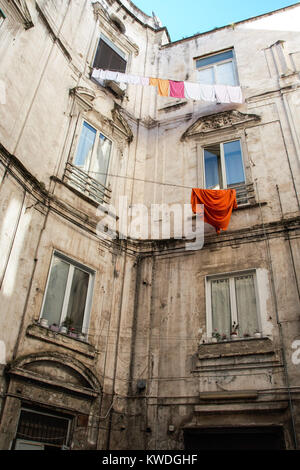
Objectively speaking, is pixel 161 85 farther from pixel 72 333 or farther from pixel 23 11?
pixel 72 333

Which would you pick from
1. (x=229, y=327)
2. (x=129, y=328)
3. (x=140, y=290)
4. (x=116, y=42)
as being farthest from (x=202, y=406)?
(x=116, y=42)

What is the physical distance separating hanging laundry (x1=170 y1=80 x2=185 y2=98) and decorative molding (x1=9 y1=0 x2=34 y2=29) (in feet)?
15.4

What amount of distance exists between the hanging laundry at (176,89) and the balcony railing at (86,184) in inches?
162

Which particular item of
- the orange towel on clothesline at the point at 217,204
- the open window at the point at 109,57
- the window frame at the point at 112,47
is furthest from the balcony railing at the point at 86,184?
the window frame at the point at 112,47

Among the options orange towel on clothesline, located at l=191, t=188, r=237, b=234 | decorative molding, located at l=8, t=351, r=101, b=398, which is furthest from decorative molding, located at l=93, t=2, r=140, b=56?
decorative molding, located at l=8, t=351, r=101, b=398

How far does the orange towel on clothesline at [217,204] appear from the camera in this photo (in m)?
10.3

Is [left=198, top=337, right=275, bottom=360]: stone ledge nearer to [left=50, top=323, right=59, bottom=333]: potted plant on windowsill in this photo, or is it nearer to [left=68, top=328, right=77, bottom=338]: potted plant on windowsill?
[left=68, top=328, right=77, bottom=338]: potted plant on windowsill

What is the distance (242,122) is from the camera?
40.7ft

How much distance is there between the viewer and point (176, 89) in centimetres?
1315

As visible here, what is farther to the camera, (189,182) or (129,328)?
(189,182)

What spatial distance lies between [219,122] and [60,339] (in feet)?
27.2

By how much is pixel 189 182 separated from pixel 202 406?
633cm

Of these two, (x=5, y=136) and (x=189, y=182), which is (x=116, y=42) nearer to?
(x=189, y=182)

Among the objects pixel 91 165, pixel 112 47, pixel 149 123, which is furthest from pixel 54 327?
pixel 112 47
